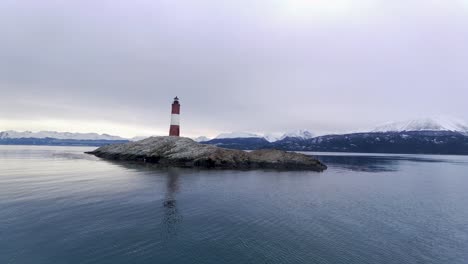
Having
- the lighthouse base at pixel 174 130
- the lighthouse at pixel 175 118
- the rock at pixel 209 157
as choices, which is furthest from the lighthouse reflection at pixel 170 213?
the lighthouse base at pixel 174 130

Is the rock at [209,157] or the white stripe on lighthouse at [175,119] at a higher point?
the white stripe on lighthouse at [175,119]

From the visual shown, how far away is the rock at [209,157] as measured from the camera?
64.8 meters

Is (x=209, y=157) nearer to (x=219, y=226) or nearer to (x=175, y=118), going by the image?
(x=175, y=118)

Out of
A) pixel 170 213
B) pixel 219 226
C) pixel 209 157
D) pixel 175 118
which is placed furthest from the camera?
pixel 175 118

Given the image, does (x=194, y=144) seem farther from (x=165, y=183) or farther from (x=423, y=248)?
(x=423, y=248)

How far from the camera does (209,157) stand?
64312 mm

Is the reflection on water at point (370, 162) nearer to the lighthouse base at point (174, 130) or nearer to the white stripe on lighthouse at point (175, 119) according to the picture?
the lighthouse base at point (174, 130)

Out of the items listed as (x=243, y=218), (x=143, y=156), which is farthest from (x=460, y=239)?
(x=143, y=156)

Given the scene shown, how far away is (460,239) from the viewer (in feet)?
62.3

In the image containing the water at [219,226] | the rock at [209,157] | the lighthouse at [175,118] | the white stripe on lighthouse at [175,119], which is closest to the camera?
the water at [219,226]

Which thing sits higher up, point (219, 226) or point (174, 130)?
point (174, 130)

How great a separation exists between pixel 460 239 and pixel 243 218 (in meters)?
15.2

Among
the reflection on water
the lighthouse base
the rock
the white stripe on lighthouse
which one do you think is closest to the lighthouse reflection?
the rock

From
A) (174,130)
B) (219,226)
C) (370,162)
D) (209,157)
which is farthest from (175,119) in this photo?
(370,162)
